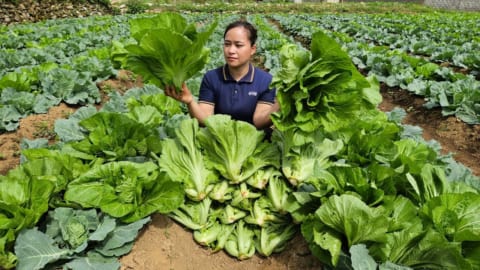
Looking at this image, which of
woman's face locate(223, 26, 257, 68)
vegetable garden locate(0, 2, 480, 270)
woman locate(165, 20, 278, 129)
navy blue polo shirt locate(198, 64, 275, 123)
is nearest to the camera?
vegetable garden locate(0, 2, 480, 270)

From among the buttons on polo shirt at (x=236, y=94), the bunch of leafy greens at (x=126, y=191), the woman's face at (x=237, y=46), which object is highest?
the woman's face at (x=237, y=46)

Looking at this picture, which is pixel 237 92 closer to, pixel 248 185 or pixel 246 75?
pixel 246 75

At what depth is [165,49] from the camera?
8.11ft

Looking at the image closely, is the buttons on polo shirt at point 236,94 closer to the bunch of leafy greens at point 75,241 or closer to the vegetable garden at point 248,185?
the vegetable garden at point 248,185

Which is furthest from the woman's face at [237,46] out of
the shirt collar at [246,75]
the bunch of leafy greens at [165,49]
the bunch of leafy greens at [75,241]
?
the bunch of leafy greens at [75,241]

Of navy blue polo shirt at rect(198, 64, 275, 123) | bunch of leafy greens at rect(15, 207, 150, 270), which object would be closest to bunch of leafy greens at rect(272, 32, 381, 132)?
navy blue polo shirt at rect(198, 64, 275, 123)

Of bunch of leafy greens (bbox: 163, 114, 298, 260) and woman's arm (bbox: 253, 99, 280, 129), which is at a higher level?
woman's arm (bbox: 253, 99, 280, 129)

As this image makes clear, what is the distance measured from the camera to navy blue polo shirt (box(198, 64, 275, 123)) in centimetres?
342

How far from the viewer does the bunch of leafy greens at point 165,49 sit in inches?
93.7

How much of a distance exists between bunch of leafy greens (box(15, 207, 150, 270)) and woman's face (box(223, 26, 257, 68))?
5.24 ft

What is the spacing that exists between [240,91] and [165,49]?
1127 millimetres

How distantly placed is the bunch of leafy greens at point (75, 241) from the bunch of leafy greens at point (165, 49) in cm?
112

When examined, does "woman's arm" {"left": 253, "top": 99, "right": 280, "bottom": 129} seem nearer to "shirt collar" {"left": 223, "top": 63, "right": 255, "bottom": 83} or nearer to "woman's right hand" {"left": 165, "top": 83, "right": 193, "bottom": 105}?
"shirt collar" {"left": 223, "top": 63, "right": 255, "bottom": 83}

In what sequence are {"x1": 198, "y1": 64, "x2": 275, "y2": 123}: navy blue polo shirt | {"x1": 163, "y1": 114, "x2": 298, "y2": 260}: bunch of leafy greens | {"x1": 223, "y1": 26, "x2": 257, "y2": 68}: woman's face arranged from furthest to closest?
{"x1": 198, "y1": 64, "x2": 275, "y2": 123}: navy blue polo shirt, {"x1": 223, "y1": 26, "x2": 257, "y2": 68}: woman's face, {"x1": 163, "y1": 114, "x2": 298, "y2": 260}: bunch of leafy greens
